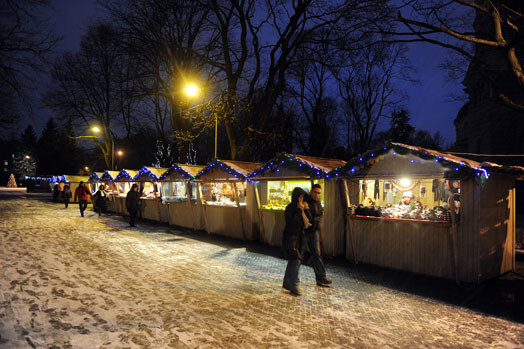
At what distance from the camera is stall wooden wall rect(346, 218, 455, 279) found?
698 centimetres

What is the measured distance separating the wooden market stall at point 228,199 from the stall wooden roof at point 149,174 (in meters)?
4.16

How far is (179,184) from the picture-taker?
16.5 meters

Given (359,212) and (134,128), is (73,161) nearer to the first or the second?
(134,128)

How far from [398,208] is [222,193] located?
277 inches

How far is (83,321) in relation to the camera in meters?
4.62

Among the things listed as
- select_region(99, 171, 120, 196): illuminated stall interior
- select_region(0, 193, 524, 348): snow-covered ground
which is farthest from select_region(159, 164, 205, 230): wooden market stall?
select_region(99, 171, 120, 196): illuminated stall interior

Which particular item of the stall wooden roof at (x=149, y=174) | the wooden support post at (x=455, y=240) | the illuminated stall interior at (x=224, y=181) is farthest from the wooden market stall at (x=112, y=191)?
the wooden support post at (x=455, y=240)

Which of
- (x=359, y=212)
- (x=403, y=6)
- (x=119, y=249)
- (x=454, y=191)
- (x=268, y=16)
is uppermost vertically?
(x=268, y=16)

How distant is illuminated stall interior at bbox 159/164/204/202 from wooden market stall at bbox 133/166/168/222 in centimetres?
48

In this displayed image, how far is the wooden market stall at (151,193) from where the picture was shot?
16.9 metres

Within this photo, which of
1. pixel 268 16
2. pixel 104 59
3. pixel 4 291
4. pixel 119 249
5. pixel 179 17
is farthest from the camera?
pixel 104 59

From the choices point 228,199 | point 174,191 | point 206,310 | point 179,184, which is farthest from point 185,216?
point 206,310

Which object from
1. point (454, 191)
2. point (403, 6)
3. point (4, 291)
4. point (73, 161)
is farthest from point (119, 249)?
point (73, 161)

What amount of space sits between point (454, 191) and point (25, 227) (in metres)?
15.5
